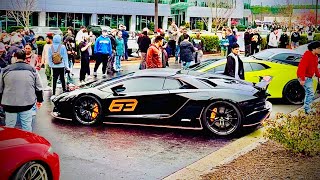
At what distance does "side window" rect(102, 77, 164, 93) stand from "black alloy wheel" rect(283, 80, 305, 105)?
12.2ft

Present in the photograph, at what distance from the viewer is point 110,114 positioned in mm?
8711

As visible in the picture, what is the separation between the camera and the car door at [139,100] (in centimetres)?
847

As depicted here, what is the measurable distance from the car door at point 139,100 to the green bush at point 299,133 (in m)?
2.07

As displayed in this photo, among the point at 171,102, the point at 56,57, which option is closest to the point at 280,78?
the point at 171,102

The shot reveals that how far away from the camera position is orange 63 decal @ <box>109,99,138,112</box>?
337 inches

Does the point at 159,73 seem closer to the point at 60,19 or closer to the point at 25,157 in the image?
the point at 25,157

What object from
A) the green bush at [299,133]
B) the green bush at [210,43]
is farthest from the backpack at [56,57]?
the green bush at [210,43]

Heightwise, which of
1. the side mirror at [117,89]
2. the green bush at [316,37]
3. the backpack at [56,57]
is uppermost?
the green bush at [316,37]

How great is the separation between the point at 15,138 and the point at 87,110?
3680 mm

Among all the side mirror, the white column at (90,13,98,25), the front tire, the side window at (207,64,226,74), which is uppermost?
the white column at (90,13,98,25)

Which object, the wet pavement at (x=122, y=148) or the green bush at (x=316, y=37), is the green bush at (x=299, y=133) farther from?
the green bush at (x=316, y=37)

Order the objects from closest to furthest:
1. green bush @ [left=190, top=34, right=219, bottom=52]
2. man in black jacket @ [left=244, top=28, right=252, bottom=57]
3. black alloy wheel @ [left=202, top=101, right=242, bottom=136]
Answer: black alloy wheel @ [left=202, top=101, right=242, bottom=136]
man in black jacket @ [left=244, top=28, right=252, bottom=57]
green bush @ [left=190, top=34, right=219, bottom=52]

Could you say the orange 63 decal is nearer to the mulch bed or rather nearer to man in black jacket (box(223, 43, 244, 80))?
man in black jacket (box(223, 43, 244, 80))

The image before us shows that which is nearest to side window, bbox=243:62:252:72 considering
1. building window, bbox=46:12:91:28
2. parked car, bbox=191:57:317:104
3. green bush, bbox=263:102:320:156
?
parked car, bbox=191:57:317:104
